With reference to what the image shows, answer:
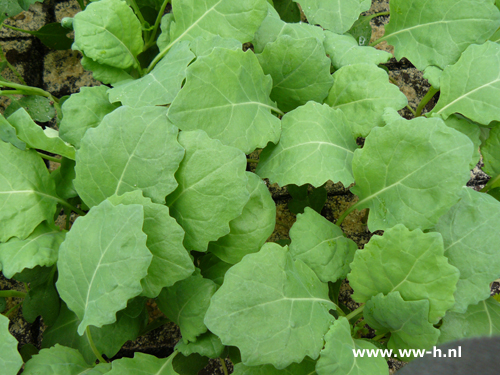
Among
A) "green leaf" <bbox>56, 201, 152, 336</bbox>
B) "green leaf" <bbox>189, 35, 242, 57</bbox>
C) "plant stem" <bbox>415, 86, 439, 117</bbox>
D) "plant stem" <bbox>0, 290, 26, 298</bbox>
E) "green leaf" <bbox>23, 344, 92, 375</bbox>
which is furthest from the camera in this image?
"plant stem" <bbox>415, 86, 439, 117</bbox>

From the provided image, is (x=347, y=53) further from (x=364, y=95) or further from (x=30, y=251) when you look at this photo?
(x=30, y=251)

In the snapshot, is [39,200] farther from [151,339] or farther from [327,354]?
[327,354]

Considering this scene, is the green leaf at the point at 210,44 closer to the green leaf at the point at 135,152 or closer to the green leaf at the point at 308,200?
the green leaf at the point at 135,152

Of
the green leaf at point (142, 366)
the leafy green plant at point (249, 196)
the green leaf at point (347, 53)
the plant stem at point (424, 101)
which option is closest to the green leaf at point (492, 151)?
the leafy green plant at point (249, 196)

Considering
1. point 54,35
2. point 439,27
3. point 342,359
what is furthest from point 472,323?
point 54,35

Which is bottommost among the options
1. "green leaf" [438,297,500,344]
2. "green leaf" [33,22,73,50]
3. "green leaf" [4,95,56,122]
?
"green leaf" [438,297,500,344]

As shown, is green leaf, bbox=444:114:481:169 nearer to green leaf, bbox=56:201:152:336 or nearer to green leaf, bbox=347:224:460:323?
green leaf, bbox=347:224:460:323

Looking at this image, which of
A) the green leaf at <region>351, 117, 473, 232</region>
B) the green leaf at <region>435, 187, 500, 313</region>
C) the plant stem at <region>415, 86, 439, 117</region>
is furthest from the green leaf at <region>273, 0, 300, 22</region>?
the green leaf at <region>435, 187, 500, 313</region>

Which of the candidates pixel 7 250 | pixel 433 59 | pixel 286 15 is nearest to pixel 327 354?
pixel 7 250
